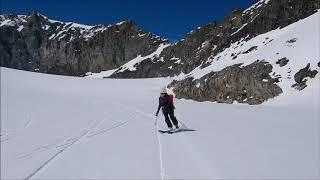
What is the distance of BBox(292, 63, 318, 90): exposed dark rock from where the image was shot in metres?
38.5

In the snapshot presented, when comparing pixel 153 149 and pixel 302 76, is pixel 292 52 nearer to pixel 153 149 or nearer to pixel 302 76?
pixel 302 76

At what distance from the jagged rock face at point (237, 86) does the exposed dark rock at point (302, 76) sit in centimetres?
167

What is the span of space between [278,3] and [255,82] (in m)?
38.0

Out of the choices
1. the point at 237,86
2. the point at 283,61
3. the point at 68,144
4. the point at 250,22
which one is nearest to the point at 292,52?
the point at 283,61

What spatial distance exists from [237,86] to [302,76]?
8.66 metres

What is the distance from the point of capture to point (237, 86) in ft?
155

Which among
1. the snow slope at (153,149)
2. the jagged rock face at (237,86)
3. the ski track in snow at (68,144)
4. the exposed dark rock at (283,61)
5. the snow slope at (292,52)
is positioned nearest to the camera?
the snow slope at (153,149)

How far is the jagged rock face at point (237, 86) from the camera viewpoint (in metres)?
42.4

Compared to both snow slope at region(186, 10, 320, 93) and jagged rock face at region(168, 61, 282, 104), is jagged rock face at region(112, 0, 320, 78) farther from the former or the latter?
jagged rock face at region(168, 61, 282, 104)

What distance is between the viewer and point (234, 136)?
15.7m

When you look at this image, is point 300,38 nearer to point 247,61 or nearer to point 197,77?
point 247,61

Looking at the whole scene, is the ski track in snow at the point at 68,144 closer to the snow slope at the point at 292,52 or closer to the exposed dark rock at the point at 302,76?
the exposed dark rock at the point at 302,76

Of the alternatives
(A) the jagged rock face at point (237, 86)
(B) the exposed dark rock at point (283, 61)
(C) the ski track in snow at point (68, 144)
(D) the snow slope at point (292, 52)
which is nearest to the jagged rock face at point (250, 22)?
(D) the snow slope at point (292, 52)

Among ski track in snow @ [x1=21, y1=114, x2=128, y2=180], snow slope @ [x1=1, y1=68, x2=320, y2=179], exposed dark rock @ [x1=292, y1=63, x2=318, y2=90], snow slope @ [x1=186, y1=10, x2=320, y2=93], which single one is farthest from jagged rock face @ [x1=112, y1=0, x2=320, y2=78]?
ski track in snow @ [x1=21, y1=114, x2=128, y2=180]
